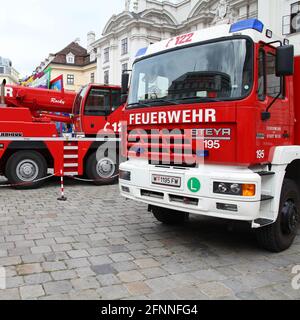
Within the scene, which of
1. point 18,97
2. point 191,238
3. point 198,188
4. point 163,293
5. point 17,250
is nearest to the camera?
point 163,293

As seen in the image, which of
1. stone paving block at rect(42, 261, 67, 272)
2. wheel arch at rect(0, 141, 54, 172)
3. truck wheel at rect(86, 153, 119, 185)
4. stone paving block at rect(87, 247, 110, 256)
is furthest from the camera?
truck wheel at rect(86, 153, 119, 185)

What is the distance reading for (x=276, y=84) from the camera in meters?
4.69

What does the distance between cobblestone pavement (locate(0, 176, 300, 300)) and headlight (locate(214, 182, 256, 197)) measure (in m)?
0.86

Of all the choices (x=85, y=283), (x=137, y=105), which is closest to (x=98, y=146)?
(x=137, y=105)

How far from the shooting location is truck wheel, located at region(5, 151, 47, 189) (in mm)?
9602

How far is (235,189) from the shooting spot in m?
4.16

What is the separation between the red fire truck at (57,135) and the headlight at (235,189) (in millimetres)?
6342

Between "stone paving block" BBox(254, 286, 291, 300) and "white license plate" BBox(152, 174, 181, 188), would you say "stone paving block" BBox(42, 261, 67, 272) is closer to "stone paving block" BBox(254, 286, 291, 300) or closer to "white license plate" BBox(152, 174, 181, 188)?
"white license plate" BBox(152, 174, 181, 188)

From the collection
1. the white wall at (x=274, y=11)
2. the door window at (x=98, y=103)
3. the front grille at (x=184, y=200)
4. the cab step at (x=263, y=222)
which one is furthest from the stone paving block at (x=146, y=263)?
the white wall at (x=274, y=11)

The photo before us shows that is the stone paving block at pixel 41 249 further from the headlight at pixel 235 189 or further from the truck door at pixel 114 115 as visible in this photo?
the truck door at pixel 114 115

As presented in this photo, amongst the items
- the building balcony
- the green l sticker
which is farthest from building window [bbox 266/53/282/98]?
the building balcony

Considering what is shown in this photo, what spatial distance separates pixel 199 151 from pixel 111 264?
1.70 meters
